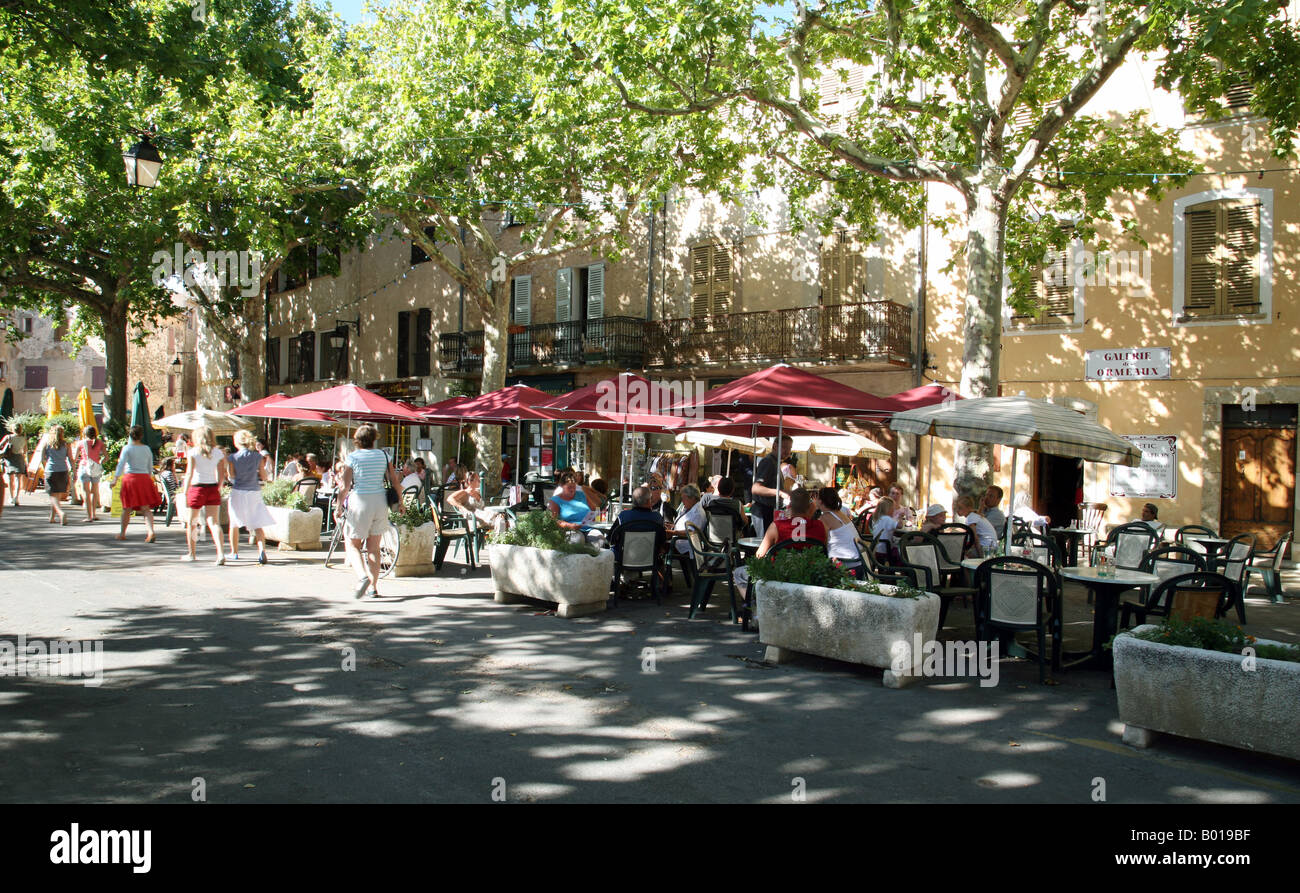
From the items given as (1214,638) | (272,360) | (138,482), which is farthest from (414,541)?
(272,360)

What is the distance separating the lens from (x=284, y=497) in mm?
13453

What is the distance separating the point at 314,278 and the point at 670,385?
17.9 metres

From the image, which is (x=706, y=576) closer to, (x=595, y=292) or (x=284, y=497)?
(x=284, y=497)

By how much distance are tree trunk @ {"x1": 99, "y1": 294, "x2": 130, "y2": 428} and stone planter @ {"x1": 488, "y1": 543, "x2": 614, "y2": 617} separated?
2233 cm

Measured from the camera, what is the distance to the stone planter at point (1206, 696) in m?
A: 4.60

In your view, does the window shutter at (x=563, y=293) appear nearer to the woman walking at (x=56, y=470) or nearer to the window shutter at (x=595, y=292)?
the window shutter at (x=595, y=292)

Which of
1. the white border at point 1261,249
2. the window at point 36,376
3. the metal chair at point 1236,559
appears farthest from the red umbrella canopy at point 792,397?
the window at point 36,376

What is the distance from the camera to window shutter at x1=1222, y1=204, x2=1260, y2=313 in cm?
1552

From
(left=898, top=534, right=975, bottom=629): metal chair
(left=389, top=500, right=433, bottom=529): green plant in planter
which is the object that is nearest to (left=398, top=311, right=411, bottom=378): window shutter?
(left=389, top=500, right=433, bottom=529): green plant in planter

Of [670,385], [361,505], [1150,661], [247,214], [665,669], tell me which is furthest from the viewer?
[670,385]

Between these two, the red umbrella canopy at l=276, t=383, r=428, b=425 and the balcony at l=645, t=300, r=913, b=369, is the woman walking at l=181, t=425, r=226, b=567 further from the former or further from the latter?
the balcony at l=645, t=300, r=913, b=369

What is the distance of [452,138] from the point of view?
1791 cm
